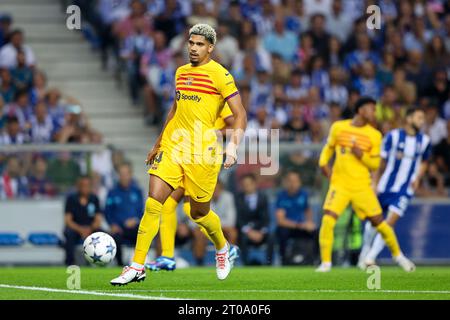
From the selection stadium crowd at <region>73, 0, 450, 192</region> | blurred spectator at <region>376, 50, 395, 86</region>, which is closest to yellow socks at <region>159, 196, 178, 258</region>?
stadium crowd at <region>73, 0, 450, 192</region>

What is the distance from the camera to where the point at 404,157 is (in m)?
17.6

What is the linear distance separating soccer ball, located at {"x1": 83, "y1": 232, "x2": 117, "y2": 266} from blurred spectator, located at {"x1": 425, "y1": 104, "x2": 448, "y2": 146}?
33.6 feet

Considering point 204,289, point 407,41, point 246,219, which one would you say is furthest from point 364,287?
point 407,41

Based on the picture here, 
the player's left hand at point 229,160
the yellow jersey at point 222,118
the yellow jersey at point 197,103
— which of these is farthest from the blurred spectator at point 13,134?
the player's left hand at point 229,160

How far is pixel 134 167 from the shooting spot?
20.1m

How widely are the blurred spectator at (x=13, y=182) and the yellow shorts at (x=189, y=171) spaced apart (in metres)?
7.35

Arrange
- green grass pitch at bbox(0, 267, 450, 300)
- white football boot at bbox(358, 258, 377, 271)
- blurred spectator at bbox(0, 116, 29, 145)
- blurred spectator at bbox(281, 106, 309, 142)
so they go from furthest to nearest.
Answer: blurred spectator at bbox(281, 106, 309, 142) < blurred spectator at bbox(0, 116, 29, 145) < white football boot at bbox(358, 258, 377, 271) < green grass pitch at bbox(0, 267, 450, 300)

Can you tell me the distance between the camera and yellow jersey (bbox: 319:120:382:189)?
16.3m

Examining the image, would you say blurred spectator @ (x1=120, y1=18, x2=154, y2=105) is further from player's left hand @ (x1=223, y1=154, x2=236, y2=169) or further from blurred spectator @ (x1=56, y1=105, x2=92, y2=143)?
player's left hand @ (x1=223, y1=154, x2=236, y2=169)

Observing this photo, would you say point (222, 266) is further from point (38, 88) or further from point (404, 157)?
point (38, 88)

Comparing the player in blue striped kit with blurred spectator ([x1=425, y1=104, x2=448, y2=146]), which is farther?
blurred spectator ([x1=425, y1=104, x2=448, y2=146])

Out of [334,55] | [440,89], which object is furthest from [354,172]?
[334,55]

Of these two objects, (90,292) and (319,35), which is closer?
(90,292)

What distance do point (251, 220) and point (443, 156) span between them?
154 inches
